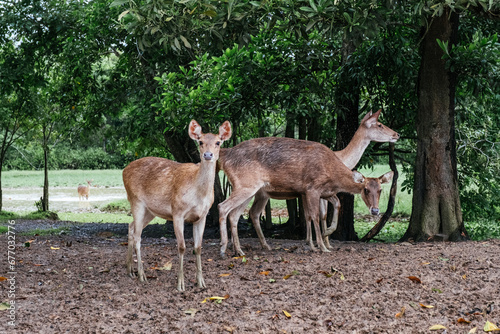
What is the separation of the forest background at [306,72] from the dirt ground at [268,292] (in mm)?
2321

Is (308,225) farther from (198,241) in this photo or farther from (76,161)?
(76,161)

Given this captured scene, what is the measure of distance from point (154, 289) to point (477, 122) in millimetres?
7748

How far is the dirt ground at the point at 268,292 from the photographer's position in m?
5.04

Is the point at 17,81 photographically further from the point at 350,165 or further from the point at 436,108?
the point at 436,108

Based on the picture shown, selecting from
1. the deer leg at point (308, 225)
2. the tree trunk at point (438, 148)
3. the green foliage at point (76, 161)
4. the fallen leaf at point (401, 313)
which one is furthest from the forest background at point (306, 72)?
the green foliage at point (76, 161)

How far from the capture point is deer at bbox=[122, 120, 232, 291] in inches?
229

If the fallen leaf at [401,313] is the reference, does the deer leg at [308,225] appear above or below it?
above

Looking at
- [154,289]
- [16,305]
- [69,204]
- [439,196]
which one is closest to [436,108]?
[439,196]

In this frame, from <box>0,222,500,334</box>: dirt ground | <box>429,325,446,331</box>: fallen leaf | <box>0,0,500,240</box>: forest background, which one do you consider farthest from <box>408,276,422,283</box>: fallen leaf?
<box>0,0,500,240</box>: forest background

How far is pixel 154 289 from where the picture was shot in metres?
6.12

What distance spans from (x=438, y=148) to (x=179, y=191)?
4646 millimetres

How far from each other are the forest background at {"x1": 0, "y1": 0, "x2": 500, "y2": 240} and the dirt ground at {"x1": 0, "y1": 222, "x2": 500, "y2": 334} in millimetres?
2321

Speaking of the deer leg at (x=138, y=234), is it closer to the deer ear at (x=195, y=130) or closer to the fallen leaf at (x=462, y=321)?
the deer ear at (x=195, y=130)

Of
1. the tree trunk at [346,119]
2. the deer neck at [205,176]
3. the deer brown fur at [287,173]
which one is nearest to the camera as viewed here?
the deer neck at [205,176]
